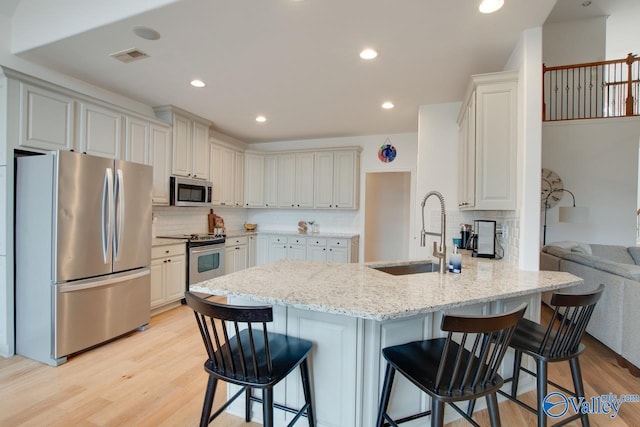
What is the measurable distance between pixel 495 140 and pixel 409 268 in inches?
50.1

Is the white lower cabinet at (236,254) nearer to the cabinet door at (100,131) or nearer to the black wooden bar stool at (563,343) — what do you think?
the cabinet door at (100,131)

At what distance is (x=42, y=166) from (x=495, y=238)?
13.2 feet

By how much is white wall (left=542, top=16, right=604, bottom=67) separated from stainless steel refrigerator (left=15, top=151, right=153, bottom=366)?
7.52m

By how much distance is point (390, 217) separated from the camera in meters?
6.54

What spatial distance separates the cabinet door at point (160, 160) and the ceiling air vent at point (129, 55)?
1.17m

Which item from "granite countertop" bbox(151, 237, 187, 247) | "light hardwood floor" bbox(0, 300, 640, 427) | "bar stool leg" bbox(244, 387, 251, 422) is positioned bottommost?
"light hardwood floor" bbox(0, 300, 640, 427)

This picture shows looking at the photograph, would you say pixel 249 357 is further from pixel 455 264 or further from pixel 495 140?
pixel 495 140

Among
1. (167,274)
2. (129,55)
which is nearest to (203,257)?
(167,274)

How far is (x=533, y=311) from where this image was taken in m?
2.19

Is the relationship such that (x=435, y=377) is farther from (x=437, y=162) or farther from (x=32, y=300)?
(x=32, y=300)

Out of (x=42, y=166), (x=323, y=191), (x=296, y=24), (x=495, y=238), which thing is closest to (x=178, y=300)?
(x=42, y=166)

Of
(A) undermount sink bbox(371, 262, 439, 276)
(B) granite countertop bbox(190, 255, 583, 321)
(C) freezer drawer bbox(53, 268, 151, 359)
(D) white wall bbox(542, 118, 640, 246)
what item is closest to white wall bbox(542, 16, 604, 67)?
(D) white wall bbox(542, 118, 640, 246)

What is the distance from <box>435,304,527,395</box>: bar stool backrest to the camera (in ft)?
3.79

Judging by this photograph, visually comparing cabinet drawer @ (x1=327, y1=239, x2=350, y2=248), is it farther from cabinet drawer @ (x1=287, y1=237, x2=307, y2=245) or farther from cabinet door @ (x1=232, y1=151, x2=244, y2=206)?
cabinet door @ (x1=232, y1=151, x2=244, y2=206)
